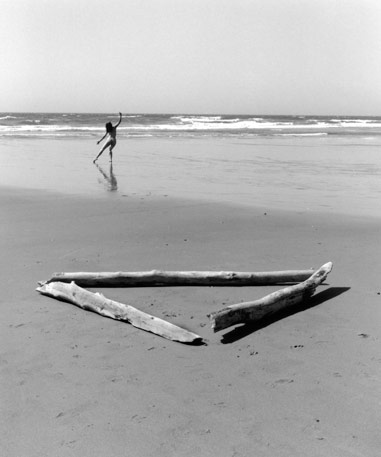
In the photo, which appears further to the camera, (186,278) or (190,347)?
(186,278)

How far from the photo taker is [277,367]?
3.76m

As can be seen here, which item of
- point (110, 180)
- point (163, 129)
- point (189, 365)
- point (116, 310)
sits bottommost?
point (189, 365)

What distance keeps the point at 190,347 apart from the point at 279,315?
0.98 m

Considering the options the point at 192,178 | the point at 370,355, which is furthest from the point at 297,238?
the point at 192,178

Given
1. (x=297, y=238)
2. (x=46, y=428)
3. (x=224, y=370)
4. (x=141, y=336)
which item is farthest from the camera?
(x=297, y=238)

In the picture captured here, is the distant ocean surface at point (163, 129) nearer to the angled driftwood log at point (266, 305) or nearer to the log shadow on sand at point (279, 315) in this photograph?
the log shadow on sand at point (279, 315)

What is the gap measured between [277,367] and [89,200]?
7.14 meters

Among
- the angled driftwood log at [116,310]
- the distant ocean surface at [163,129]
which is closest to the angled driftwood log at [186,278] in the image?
the angled driftwood log at [116,310]

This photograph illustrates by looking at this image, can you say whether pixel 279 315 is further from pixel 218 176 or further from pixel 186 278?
pixel 218 176

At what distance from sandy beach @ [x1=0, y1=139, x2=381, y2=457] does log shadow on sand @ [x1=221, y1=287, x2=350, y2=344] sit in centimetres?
2

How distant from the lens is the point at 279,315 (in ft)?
15.3

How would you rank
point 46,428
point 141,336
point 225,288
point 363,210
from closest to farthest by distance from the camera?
point 46,428 → point 141,336 → point 225,288 → point 363,210

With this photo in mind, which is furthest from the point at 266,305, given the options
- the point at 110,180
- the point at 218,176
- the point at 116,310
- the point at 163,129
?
the point at 163,129

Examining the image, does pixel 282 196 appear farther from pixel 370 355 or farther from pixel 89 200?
pixel 370 355
